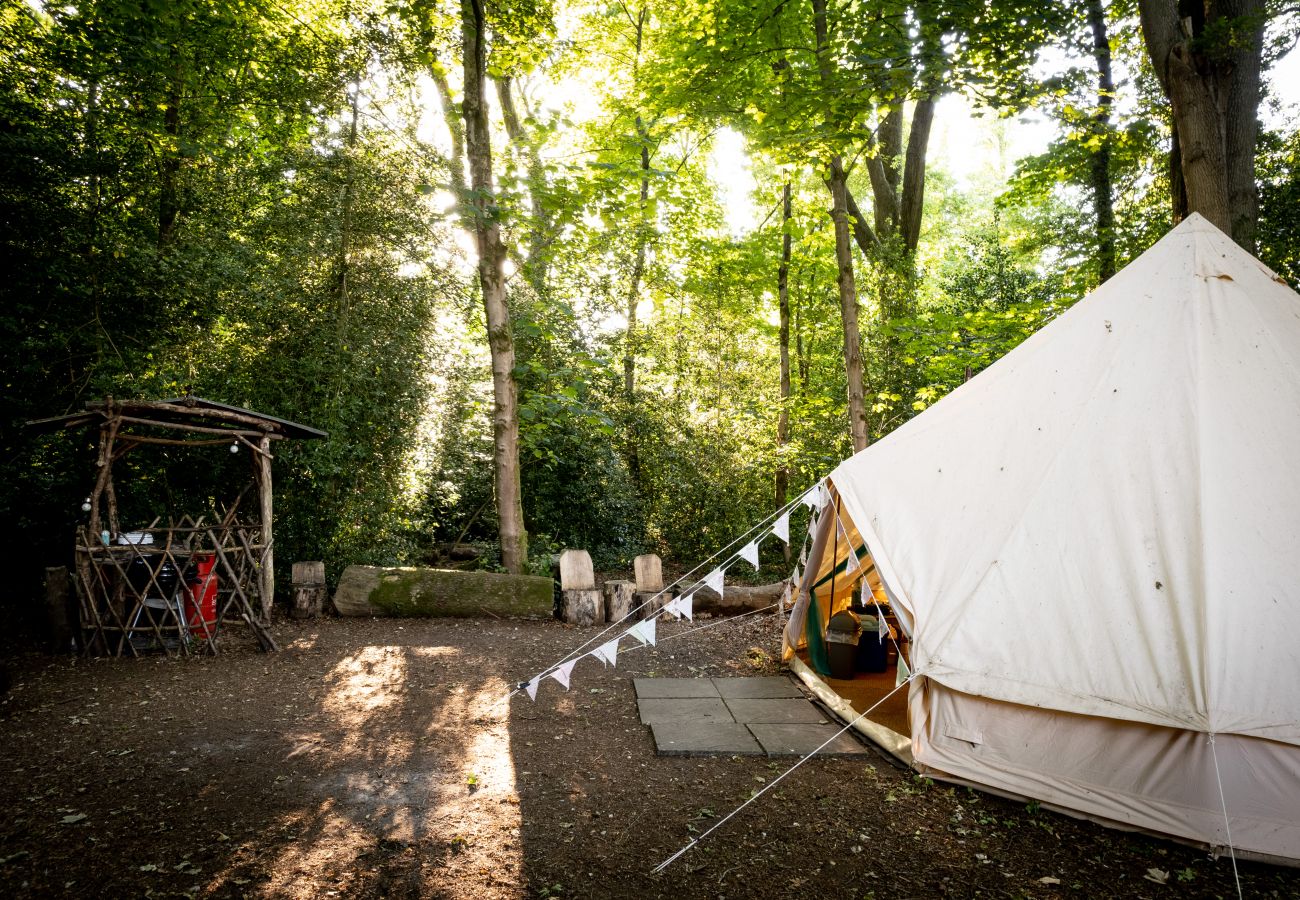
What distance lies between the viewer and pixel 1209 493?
345 centimetres

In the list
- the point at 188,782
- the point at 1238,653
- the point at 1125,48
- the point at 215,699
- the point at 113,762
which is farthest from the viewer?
the point at 1125,48

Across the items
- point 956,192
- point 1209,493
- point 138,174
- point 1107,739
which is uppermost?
point 956,192

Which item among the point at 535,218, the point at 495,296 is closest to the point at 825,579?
the point at 495,296

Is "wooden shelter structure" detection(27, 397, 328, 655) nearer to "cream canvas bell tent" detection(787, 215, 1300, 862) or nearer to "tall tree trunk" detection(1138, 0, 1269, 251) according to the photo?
"cream canvas bell tent" detection(787, 215, 1300, 862)

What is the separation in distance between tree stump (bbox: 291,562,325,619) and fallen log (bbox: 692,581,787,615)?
4346mm

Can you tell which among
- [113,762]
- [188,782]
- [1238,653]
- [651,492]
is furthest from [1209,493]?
[651,492]

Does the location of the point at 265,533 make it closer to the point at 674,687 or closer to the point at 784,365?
the point at 674,687

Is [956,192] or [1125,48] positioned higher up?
[956,192]

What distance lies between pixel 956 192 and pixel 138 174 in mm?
19597

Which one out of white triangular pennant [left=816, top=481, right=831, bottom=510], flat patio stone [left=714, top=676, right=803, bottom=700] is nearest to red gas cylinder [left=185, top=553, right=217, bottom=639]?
flat patio stone [left=714, top=676, right=803, bottom=700]

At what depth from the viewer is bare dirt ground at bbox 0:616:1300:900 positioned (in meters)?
2.89

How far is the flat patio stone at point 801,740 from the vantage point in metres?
4.27

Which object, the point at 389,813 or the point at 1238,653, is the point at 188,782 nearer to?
the point at 389,813

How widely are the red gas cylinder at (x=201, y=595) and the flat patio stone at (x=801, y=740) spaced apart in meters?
5.13
